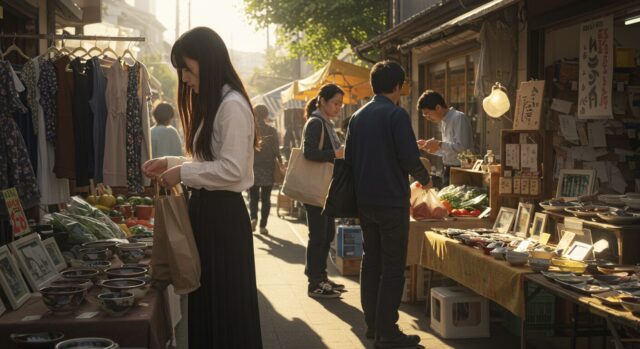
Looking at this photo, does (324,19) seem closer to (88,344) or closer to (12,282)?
(12,282)

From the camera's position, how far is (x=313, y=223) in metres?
8.29

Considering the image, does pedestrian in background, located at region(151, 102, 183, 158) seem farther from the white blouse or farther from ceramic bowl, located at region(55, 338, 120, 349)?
ceramic bowl, located at region(55, 338, 120, 349)

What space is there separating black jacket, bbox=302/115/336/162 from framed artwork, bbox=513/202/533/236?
2044 millimetres

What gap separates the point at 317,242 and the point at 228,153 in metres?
4.50

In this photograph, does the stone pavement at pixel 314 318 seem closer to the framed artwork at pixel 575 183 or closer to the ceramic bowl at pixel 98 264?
the framed artwork at pixel 575 183

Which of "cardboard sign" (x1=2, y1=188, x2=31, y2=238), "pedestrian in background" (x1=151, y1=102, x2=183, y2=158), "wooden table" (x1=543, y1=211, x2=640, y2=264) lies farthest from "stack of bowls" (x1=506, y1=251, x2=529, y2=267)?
"pedestrian in background" (x1=151, y1=102, x2=183, y2=158)

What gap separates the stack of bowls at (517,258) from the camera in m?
5.75

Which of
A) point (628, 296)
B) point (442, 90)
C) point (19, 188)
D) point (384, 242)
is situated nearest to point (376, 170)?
point (384, 242)

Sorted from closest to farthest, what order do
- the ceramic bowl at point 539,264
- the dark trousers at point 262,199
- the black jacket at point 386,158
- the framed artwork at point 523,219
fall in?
the ceramic bowl at point 539,264
the black jacket at point 386,158
the framed artwork at point 523,219
the dark trousers at point 262,199

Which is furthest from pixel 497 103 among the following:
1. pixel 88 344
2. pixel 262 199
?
pixel 262 199

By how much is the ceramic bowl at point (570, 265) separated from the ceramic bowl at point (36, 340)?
354 centimetres

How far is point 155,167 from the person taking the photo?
4285mm

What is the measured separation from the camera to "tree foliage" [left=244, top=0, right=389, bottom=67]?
21.0 meters

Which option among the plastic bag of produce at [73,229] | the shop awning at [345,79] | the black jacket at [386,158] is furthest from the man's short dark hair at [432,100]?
the shop awning at [345,79]
